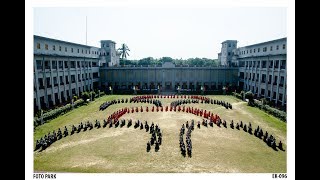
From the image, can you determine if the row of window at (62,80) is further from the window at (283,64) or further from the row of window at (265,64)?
the window at (283,64)

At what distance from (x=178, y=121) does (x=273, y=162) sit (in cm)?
1343

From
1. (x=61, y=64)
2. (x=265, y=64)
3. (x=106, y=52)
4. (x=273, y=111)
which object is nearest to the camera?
(x=273, y=111)

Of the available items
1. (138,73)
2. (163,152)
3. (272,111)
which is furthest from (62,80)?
(272,111)

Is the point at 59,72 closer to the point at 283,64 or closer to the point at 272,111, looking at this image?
the point at 272,111

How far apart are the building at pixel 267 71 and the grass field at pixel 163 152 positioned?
44.2ft

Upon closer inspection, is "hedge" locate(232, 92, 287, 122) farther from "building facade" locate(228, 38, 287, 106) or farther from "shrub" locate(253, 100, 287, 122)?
"building facade" locate(228, 38, 287, 106)

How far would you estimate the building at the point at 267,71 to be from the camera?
134 feet

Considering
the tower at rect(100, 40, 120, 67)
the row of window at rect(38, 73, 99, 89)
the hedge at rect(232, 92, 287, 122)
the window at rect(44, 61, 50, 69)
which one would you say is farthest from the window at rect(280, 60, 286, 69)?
the tower at rect(100, 40, 120, 67)

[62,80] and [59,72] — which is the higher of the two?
[59,72]

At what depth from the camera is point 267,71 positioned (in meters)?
45.4

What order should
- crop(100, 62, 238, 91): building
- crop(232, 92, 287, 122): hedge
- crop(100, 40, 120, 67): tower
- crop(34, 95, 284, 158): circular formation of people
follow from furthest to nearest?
crop(100, 40, 120, 67): tower → crop(100, 62, 238, 91): building → crop(232, 92, 287, 122): hedge → crop(34, 95, 284, 158): circular formation of people

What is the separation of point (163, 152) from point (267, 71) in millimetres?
32856

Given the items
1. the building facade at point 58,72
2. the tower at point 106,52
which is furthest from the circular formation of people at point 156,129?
the tower at point 106,52

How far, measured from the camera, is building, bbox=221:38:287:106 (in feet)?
134
